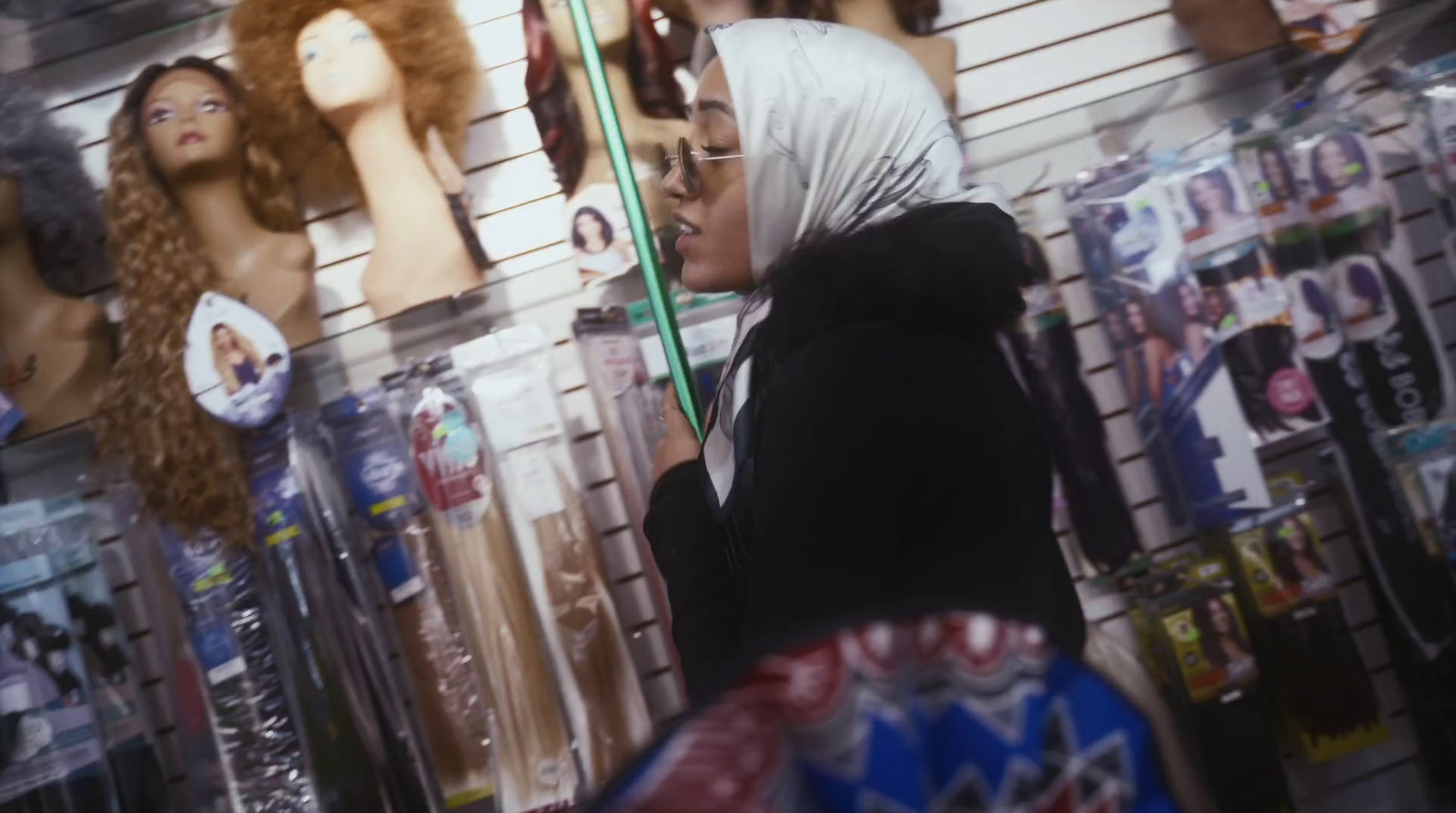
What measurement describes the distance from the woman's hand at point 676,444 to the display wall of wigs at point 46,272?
1183 mm

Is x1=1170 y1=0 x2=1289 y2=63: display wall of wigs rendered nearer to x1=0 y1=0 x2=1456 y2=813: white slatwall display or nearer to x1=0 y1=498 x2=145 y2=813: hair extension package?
x1=0 y1=0 x2=1456 y2=813: white slatwall display

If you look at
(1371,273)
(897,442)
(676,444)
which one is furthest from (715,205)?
(1371,273)

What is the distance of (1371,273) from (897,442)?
1.60 m

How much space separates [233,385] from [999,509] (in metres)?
1.30

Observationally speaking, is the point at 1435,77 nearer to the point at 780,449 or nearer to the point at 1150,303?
the point at 1150,303

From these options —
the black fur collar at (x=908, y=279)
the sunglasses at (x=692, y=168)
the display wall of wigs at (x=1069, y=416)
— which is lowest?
the display wall of wigs at (x=1069, y=416)

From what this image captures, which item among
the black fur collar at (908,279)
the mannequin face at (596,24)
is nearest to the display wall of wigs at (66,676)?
the mannequin face at (596,24)

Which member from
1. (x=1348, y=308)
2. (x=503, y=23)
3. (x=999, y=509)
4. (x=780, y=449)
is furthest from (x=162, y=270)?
(x=1348, y=308)

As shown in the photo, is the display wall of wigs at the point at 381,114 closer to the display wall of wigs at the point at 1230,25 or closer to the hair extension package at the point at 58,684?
the hair extension package at the point at 58,684

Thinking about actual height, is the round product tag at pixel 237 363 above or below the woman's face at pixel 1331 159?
above

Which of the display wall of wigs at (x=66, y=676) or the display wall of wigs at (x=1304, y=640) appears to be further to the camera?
the display wall of wigs at (x=1304, y=640)

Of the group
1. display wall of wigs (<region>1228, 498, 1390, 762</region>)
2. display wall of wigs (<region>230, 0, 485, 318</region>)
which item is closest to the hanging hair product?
display wall of wigs (<region>230, 0, 485, 318</region>)

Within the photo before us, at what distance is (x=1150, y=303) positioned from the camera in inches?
74.7

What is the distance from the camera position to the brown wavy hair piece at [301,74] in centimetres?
206
